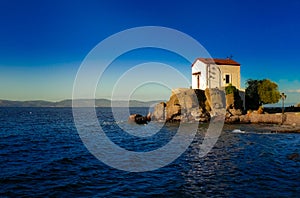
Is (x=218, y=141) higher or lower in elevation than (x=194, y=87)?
lower

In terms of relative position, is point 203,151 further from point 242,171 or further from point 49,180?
point 49,180

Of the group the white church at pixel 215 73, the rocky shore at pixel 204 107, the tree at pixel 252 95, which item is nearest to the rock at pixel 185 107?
the rocky shore at pixel 204 107

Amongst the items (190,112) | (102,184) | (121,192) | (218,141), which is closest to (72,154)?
(102,184)

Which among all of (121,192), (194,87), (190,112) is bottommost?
(121,192)

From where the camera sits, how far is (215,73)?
65.9 metres

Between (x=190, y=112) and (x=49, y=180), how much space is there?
47.4m

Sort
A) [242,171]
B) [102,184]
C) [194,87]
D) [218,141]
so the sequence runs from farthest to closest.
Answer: [194,87] < [218,141] < [242,171] < [102,184]

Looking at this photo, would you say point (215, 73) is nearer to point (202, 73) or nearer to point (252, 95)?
point (202, 73)

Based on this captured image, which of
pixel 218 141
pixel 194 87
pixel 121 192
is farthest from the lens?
pixel 194 87

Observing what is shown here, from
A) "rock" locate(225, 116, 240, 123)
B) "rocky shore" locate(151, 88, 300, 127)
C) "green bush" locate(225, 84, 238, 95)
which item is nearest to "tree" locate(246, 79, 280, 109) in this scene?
"rocky shore" locate(151, 88, 300, 127)

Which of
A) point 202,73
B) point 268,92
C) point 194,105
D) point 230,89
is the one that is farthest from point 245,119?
point 268,92

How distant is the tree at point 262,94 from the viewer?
70.1 meters

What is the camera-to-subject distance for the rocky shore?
5969 centimetres

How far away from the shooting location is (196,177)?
17.3m
